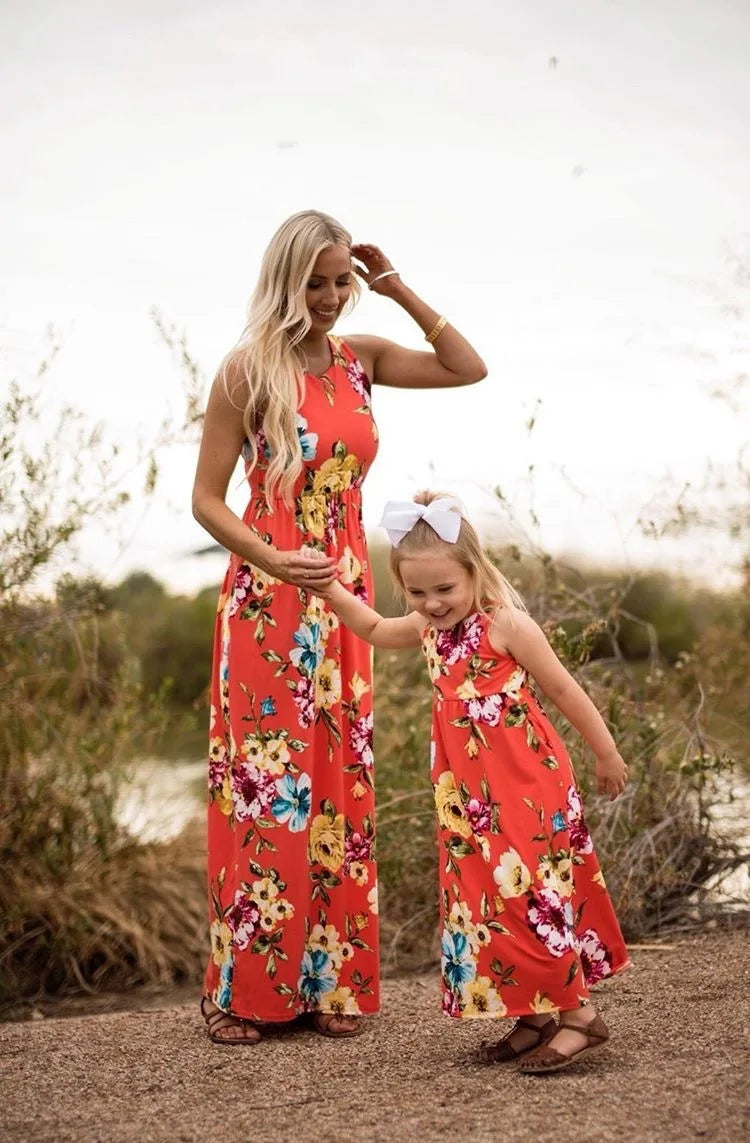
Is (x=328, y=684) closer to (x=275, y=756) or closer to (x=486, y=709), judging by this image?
(x=275, y=756)

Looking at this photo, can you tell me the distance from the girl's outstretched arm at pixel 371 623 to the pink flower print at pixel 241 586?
270 millimetres

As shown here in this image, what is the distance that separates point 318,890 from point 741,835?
1.75 m

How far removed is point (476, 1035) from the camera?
3.30m

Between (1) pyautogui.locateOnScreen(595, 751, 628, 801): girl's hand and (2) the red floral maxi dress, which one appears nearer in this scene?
(1) pyautogui.locateOnScreen(595, 751, 628, 801): girl's hand

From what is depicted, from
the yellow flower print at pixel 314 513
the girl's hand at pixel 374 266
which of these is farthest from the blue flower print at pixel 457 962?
the girl's hand at pixel 374 266

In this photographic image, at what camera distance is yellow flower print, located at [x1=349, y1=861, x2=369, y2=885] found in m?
3.48

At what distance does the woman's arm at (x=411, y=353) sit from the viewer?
3.59 metres

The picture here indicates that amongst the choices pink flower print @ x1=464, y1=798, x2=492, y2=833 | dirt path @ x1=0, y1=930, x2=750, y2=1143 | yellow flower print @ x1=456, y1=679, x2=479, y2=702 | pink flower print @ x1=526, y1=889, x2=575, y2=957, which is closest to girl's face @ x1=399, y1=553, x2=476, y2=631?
yellow flower print @ x1=456, y1=679, x2=479, y2=702

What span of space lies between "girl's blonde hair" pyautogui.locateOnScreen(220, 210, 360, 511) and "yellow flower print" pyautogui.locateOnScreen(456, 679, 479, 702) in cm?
71

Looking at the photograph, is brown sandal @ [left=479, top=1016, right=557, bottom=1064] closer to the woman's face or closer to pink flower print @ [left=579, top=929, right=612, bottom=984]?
pink flower print @ [left=579, top=929, right=612, bottom=984]

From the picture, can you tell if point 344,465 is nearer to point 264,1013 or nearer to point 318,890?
point 318,890

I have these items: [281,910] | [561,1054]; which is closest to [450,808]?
[561,1054]

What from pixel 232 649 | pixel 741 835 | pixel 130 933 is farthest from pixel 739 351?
pixel 130 933

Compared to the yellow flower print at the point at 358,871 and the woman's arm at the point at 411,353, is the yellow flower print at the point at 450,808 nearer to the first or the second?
the yellow flower print at the point at 358,871
